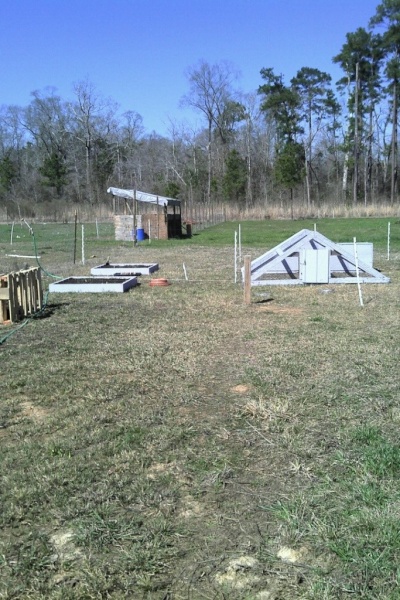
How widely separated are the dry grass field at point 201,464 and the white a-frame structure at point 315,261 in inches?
169

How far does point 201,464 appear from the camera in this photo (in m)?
3.83

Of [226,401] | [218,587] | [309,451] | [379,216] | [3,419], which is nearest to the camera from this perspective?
[218,587]

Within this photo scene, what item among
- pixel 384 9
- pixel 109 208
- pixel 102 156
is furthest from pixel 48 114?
pixel 384 9

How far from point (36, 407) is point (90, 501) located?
186 centimetres

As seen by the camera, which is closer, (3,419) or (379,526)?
(379,526)

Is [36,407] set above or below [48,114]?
below

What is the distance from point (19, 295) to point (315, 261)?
246 inches

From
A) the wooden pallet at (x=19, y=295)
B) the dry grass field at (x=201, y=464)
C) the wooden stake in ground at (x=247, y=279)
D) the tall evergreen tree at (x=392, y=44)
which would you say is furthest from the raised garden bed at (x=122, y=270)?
the tall evergreen tree at (x=392, y=44)

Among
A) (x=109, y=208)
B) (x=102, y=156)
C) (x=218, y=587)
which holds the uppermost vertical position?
(x=102, y=156)

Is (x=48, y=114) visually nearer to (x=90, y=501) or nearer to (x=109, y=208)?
(x=109, y=208)

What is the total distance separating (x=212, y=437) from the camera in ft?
14.1

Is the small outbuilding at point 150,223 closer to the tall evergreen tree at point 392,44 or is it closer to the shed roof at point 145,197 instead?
the shed roof at point 145,197

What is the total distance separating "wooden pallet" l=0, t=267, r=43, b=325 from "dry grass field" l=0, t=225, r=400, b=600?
1.17 m

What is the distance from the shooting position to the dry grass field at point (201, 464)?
107 inches
